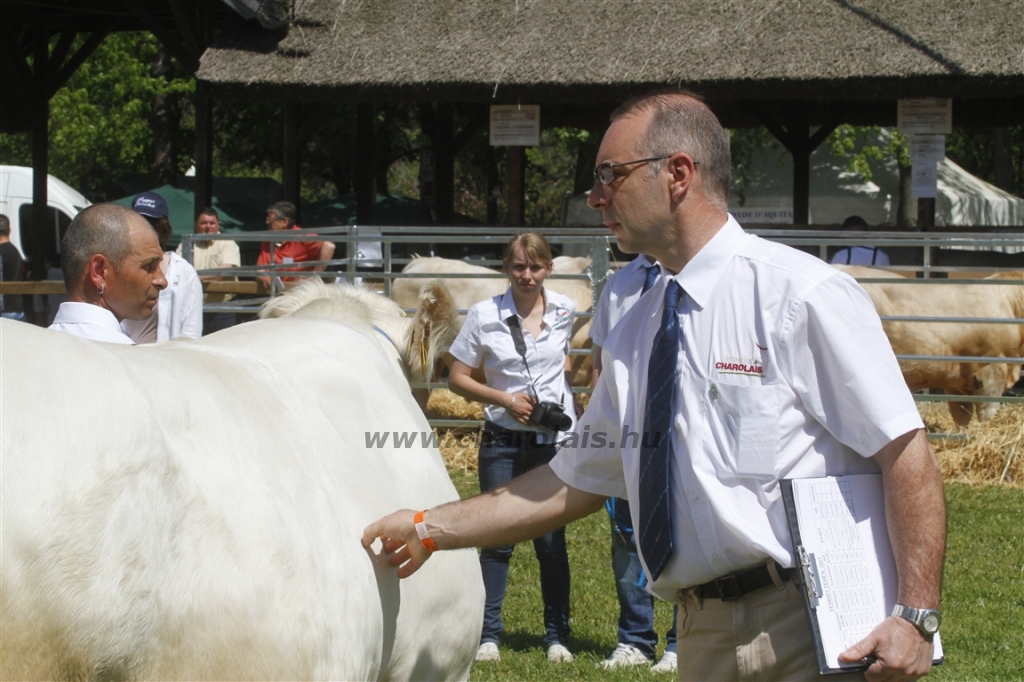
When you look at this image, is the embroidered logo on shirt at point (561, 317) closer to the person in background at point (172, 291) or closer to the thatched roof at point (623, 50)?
the person in background at point (172, 291)

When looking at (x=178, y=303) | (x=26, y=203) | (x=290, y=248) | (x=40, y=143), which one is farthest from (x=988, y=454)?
(x=26, y=203)

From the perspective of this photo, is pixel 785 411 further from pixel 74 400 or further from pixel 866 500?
pixel 74 400

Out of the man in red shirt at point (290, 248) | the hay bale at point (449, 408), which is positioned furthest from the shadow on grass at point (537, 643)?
the man in red shirt at point (290, 248)

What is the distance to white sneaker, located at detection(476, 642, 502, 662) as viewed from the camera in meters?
4.82

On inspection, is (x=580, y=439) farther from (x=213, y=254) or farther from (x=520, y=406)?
(x=213, y=254)

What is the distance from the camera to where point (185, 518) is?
5.39ft

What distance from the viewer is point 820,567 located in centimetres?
196

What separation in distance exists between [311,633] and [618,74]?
9.95 metres

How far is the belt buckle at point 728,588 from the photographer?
210 cm

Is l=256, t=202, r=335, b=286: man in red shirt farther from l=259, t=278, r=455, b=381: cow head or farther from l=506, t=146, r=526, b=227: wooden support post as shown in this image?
l=259, t=278, r=455, b=381: cow head

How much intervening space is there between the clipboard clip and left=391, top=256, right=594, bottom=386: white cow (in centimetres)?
743

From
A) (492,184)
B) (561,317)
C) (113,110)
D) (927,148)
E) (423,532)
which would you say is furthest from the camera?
(113,110)

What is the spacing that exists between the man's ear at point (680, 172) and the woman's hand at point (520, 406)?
282 centimetres

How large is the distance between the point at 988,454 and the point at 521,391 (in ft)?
15.8
